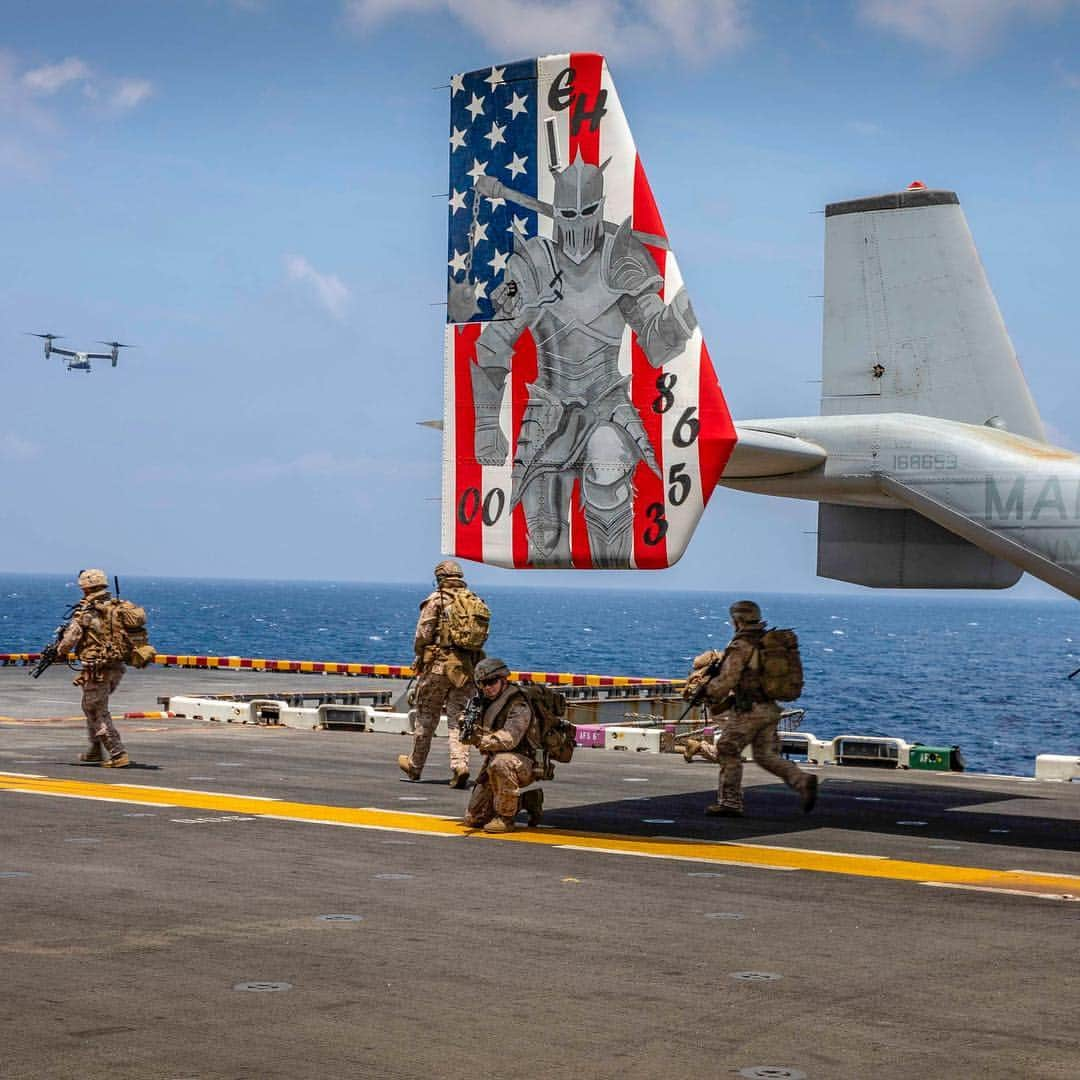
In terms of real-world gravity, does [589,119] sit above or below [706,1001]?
above

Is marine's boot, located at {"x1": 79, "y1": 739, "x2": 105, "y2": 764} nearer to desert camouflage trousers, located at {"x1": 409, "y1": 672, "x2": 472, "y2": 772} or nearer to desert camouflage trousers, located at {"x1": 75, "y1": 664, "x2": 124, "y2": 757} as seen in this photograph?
desert camouflage trousers, located at {"x1": 75, "y1": 664, "x2": 124, "y2": 757}

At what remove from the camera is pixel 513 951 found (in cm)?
914

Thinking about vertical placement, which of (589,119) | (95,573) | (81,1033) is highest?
(589,119)

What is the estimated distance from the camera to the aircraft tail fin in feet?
51.6

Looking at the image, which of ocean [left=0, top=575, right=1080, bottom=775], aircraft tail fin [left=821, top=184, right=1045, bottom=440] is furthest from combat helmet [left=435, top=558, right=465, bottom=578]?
ocean [left=0, top=575, right=1080, bottom=775]

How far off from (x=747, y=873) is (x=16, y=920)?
17.6 ft

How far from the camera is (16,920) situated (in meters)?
9.67

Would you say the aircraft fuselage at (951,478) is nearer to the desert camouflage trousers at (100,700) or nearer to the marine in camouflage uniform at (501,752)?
the marine in camouflage uniform at (501,752)

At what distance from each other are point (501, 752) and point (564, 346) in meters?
4.09

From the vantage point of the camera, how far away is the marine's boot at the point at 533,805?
14.3 m

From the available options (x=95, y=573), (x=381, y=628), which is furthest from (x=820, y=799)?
(x=381, y=628)

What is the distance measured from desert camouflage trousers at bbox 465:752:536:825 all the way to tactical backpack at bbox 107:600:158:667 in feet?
18.1

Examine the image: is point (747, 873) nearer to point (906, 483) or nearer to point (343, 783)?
point (906, 483)

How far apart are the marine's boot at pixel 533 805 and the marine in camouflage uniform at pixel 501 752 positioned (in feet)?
0.38
